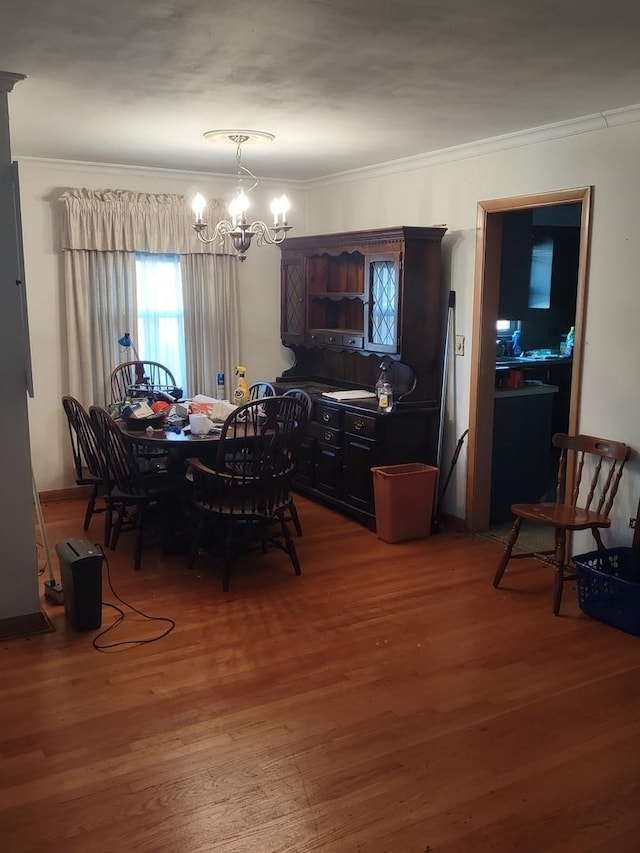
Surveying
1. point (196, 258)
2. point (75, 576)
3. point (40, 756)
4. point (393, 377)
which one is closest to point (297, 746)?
point (40, 756)

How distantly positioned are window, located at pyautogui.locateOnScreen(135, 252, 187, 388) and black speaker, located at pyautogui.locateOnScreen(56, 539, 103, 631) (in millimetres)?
2615

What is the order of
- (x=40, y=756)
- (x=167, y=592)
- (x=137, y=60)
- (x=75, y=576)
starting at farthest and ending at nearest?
1. (x=167, y=592)
2. (x=75, y=576)
3. (x=137, y=60)
4. (x=40, y=756)

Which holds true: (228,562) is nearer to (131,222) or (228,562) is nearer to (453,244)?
(453,244)

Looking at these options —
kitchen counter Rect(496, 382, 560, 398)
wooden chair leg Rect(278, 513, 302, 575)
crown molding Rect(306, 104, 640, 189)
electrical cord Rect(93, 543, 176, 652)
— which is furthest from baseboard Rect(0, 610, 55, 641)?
crown molding Rect(306, 104, 640, 189)

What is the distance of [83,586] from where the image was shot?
3346 mm

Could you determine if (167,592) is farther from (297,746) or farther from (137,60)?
(137,60)

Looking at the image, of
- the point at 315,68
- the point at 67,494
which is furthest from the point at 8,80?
the point at 67,494

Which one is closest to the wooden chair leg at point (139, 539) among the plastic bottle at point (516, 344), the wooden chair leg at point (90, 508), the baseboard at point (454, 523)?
the wooden chair leg at point (90, 508)

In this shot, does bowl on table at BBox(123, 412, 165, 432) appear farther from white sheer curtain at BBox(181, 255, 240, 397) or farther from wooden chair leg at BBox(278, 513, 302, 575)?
white sheer curtain at BBox(181, 255, 240, 397)

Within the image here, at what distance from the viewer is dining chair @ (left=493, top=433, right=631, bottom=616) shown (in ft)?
12.0

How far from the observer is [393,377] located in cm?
529

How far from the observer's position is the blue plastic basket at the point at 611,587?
133 inches

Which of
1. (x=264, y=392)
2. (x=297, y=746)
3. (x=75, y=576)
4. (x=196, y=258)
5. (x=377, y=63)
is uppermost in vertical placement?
(x=377, y=63)

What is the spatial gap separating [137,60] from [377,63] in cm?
94
